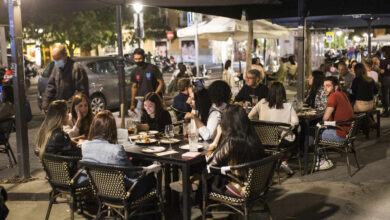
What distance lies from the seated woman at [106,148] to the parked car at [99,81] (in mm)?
7590

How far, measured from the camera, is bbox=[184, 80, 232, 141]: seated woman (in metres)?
4.77

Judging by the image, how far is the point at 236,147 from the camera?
388 centimetres

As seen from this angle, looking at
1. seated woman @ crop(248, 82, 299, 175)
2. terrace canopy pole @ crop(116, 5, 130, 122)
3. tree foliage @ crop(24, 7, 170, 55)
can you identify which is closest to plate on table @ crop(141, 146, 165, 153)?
seated woman @ crop(248, 82, 299, 175)

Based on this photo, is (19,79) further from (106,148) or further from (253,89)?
(253,89)

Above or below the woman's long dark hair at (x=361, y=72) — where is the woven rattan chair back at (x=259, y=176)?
below

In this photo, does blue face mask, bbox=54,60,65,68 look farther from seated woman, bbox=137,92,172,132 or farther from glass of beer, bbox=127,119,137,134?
glass of beer, bbox=127,119,137,134

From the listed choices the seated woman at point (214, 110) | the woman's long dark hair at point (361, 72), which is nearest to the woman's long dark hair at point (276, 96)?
the seated woman at point (214, 110)

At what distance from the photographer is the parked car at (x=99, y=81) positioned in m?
11.5

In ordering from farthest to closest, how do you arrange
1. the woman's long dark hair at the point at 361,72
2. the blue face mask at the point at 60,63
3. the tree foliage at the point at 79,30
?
the tree foliage at the point at 79,30 → the woman's long dark hair at the point at 361,72 → the blue face mask at the point at 60,63

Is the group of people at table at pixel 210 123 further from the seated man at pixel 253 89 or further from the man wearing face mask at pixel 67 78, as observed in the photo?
the man wearing face mask at pixel 67 78

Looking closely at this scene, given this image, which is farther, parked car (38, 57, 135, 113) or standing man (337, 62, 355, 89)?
parked car (38, 57, 135, 113)

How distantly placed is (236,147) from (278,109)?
217 cm

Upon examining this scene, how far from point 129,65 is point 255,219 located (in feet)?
30.0

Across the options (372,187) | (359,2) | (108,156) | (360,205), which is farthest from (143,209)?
(359,2)
